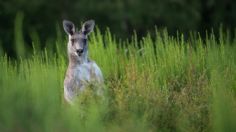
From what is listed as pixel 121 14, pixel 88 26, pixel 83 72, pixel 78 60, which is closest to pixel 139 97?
pixel 83 72

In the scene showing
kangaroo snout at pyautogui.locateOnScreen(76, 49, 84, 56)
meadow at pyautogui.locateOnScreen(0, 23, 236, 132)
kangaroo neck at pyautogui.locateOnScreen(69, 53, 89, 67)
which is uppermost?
kangaroo snout at pyautogui.locateOnScreen(76, 49, 84, 56)

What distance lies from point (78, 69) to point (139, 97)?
1.27 meters

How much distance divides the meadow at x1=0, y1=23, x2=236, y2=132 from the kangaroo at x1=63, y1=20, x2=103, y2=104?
11.8 inches

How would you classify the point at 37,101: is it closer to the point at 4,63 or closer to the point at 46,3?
the point at 4,63

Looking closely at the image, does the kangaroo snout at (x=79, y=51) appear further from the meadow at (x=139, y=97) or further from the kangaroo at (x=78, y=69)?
the meadow at (x=139, y=97)

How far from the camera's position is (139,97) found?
25.3 feet

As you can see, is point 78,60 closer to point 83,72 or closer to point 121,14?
point 83,72

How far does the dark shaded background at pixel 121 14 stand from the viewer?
2331 centimetres

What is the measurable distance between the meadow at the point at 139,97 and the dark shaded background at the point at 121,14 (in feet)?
39.5

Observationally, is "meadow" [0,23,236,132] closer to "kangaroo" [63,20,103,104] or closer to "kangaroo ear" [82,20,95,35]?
"kangaroo" [63,20,103,104]

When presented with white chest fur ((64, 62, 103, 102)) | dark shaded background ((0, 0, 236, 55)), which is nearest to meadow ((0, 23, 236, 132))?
white chest fur ((64, 62, 103, 102))

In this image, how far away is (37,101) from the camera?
6.75 metres

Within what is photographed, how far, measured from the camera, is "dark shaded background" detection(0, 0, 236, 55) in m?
23.3

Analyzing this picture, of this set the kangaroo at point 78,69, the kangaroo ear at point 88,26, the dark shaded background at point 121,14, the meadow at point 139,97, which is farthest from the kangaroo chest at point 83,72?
the dark shaded background at point 121,14
